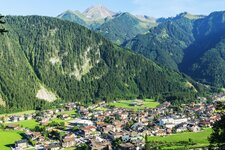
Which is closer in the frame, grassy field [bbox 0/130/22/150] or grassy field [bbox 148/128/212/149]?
grassy field [bbox 148/128/212/149]

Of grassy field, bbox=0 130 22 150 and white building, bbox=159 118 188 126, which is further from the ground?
white building, bbox=159 118 188 126

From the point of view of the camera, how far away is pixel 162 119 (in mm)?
178500

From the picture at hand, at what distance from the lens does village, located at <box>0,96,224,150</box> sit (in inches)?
5359

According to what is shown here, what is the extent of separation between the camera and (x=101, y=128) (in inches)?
6526

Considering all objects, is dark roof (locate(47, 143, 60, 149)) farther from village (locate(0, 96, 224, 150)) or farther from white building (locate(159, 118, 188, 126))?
white building (locate(159, 118, 188, 126))

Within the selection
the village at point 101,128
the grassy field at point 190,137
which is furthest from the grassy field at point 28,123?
the grassy field at point 190,137

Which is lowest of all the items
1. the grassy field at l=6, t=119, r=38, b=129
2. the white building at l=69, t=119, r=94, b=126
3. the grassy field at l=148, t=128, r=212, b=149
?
the grassy field at l=148, t=128, r=212, b=149

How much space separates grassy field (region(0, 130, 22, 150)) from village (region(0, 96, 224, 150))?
116 inches

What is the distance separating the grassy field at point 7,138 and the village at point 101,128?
295 cm

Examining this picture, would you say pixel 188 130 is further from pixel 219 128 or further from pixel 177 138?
pixel 219 128

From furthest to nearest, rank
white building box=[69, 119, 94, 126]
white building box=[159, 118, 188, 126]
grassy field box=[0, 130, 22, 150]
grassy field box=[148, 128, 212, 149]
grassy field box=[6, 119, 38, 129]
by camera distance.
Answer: white building box=[69, 119, 94, 126], grassy field box=[6, 119, 38, 129], white building box=[159, 118, 188, 126], grassy field box=[0, 130, 22, 150], grassy field box=[148, 128, 212, 149]

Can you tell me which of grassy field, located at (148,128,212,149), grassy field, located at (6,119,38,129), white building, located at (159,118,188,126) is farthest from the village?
grassy field, located at (148,128,212,149)

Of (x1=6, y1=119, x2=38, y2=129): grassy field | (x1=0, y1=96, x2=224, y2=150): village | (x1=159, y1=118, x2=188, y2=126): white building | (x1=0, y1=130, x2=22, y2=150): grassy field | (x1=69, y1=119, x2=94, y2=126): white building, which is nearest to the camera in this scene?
(x1=0, y1=96, x2=224, y2=150): village

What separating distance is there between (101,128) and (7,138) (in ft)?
128
